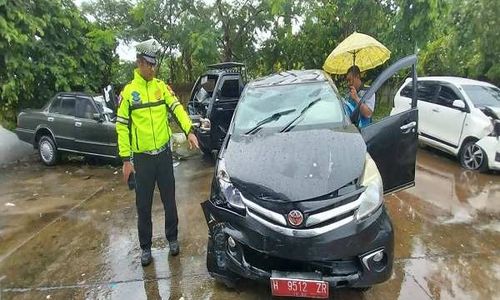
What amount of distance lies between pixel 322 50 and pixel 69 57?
775cm

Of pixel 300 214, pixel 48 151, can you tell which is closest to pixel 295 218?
pixel 300 214

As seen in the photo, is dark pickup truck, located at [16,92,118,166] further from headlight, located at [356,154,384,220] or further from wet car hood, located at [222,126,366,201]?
headlight, located at [356,154,384,220]

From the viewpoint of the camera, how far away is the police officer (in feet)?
12.1

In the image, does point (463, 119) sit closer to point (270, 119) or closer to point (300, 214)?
point (270, 119)

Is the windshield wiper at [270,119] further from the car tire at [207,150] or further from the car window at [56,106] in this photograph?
the car window at [56,106]

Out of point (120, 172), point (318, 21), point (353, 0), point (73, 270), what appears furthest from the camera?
point (318, 21)

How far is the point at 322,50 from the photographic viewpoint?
13.3 metres

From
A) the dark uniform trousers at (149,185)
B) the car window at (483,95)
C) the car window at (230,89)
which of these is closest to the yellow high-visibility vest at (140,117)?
the dark uniform trousers at (149,185)

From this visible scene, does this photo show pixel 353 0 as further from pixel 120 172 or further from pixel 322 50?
pixel 120 172

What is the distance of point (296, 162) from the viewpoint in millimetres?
3137

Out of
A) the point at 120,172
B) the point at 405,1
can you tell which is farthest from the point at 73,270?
the point at 405,1

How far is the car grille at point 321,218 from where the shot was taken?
2.77 metres

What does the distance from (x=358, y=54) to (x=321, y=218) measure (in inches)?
144

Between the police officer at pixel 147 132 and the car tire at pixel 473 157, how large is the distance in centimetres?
513
